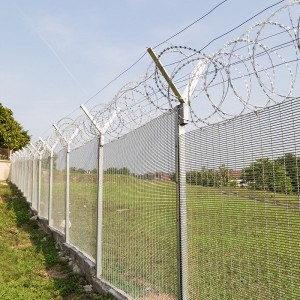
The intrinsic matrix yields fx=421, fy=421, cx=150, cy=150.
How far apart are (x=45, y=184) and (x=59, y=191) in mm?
2413

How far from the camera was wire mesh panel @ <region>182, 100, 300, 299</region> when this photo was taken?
2.31 metres

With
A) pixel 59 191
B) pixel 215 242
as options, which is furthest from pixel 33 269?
pixel 215 242

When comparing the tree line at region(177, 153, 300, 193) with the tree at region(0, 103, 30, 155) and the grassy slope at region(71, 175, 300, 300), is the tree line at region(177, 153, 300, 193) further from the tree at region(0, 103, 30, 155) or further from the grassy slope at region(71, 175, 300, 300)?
the tree at region(0, 103, 30, 155)

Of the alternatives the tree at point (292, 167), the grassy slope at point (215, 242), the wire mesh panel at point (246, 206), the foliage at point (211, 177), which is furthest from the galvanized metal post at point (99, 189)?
the tree at point (292, 167)

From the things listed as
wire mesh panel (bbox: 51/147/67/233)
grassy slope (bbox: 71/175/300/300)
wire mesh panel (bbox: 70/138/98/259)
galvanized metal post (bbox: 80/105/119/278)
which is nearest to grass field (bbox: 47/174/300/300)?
grassy slope (bbox: 71/175/300/300)

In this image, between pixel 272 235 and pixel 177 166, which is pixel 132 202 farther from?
pixel 272 235

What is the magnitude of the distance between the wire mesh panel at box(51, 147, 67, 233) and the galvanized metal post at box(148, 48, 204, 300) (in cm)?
547

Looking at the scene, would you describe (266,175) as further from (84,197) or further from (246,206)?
(84,197)

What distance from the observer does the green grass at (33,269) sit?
5.75 meters

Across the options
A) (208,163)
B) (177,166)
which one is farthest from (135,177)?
(208,163)

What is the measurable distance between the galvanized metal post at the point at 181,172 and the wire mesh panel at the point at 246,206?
0.06 metres

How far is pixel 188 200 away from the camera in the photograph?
3424 mm

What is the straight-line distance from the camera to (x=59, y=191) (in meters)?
9.43

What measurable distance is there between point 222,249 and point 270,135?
0.93m
